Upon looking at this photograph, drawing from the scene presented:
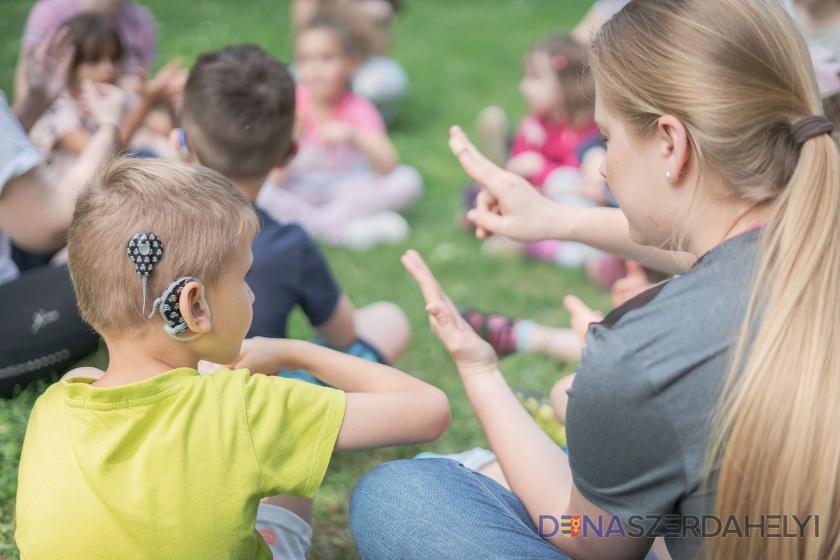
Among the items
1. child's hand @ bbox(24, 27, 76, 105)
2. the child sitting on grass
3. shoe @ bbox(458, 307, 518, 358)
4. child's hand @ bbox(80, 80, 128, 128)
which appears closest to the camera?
child's hand @ bbox(80, 80, 128, 128)

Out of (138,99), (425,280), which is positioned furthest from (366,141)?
(425,280)

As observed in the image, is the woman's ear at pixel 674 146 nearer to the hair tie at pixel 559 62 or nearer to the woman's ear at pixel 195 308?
the woman's ear at pixel 195 308

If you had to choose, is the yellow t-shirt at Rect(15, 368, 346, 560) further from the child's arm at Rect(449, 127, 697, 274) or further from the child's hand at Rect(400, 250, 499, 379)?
the child's arm at Rect(449, 127, 697, 274)

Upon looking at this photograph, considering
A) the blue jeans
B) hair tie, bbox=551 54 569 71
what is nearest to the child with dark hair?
the blue jeans

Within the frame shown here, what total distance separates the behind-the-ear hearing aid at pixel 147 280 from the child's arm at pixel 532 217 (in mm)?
926

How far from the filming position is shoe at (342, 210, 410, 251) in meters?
4.10

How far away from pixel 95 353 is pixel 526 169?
8.90 ft

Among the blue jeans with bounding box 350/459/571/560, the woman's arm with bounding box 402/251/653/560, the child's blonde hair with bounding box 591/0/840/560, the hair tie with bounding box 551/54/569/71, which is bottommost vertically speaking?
the blue jeans with bounding box 350/459/571/560

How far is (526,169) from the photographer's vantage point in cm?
440

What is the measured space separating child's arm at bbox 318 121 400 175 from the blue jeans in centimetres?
295

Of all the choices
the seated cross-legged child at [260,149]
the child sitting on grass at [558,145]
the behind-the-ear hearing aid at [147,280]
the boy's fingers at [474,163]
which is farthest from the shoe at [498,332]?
the behind-the-ear hearing aid at [147,280]

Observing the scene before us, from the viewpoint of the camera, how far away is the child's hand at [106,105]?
2.56 meters

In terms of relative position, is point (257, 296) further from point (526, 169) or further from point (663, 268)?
point (526, 169)

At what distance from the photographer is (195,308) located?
1.41 m
